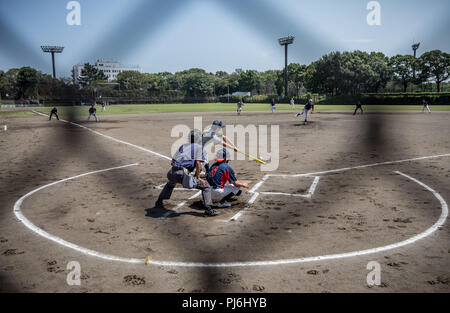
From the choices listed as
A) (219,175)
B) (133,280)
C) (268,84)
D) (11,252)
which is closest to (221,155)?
(219,175)

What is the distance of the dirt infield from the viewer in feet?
13.8

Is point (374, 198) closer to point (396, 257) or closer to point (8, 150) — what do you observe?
point (396, 257)

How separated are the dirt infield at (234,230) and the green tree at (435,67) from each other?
228 ft

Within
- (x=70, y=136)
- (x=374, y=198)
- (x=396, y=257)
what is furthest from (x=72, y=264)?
(x=70, y=136)

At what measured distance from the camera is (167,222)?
6375 millimetres

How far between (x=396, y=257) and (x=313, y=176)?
5336mm

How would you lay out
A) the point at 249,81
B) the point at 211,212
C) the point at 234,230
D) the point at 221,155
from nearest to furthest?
the point at 234,230
the point at 211,212
the point at 221,155
the point at 249,81

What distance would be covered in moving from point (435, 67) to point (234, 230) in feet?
261

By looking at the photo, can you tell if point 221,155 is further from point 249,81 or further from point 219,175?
point 249,81

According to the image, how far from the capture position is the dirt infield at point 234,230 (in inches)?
166

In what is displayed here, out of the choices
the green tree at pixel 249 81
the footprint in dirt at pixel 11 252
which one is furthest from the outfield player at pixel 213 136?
the green tree at pixel 249 81

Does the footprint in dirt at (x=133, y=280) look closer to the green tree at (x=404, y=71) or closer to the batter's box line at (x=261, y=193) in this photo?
the batter's box line at (x=261, y=193)

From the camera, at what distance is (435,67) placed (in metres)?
69.9
